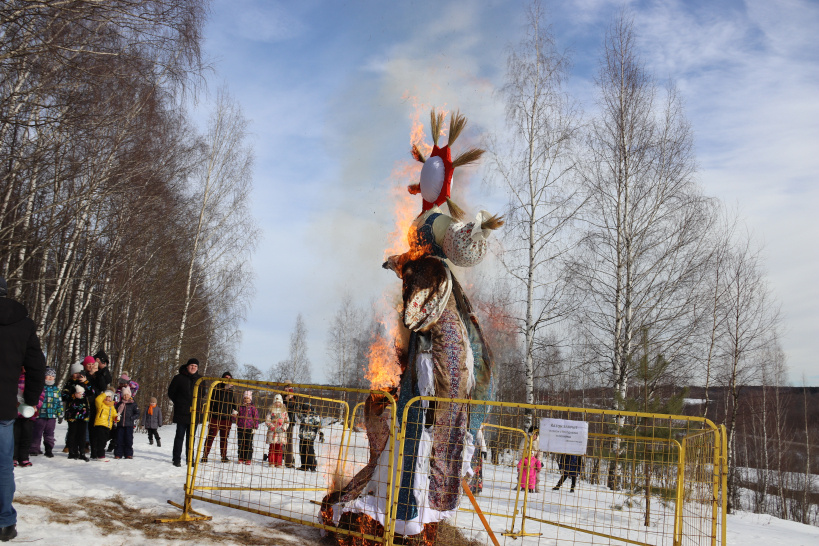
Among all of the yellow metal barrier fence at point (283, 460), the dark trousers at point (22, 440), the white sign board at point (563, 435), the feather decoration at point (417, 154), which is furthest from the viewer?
the dark trousers at point (22, 440)

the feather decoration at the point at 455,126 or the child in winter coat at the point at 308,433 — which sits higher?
the feather decoration at the point at 455,126

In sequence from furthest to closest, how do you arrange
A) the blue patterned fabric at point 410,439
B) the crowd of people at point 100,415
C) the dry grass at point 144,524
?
1. the crowd of people at point 100,415
2. the dry grass at point 144,524
3. the blue patterned fabric at point 410,439

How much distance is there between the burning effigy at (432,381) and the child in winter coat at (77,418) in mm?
5569

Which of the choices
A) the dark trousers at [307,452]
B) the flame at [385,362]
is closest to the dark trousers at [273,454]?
the dark trousers at [307,452]

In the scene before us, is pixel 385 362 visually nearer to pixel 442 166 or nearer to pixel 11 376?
pixel 442 166

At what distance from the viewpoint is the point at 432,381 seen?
491 cm

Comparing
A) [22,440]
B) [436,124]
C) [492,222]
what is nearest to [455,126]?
[436,124]

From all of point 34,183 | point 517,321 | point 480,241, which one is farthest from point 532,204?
point 34,183

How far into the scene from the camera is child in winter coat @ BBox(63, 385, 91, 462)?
8.83m

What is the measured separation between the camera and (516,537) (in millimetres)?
6844

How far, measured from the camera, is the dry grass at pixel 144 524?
4.87 m

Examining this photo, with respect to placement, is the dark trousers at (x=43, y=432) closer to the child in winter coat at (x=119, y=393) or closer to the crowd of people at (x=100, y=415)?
the crowd of people at (x=100, y=415)

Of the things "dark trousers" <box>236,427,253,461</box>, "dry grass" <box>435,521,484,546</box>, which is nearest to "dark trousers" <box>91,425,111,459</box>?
"dark trousers" <box>236,427,253,461</box>

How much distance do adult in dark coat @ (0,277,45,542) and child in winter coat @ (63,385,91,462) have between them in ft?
15.5
